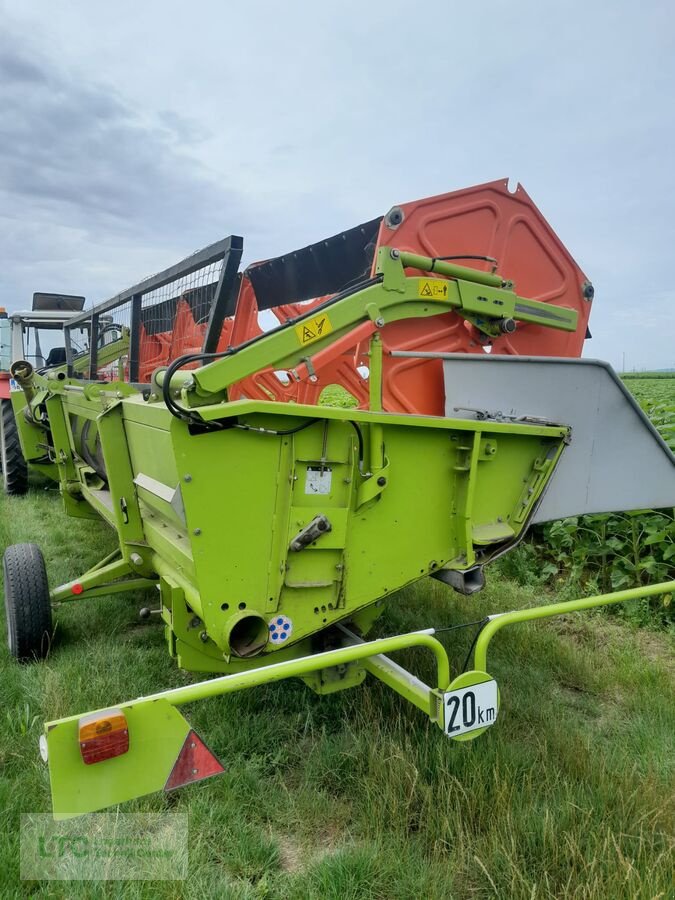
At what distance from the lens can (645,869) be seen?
6.68ft

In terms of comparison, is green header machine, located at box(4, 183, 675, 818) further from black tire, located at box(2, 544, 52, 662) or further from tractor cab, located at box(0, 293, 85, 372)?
tractor cab, located at box(0, 293, 85, 372)

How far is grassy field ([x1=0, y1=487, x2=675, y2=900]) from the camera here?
2.08 metres

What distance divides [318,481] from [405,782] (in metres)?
1.20

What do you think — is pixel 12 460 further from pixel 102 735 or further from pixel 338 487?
pixel 102 735

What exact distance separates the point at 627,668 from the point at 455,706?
1800 millimetres

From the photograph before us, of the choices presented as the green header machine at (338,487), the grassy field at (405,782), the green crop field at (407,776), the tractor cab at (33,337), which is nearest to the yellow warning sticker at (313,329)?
the green header machine at (338,487)

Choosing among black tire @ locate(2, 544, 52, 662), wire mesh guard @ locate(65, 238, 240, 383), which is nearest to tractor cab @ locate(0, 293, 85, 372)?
wire mesh guard @ locate(65, 238, 240, 383)

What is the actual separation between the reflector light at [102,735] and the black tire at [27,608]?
7.33ft

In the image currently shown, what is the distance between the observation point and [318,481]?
2453 mm

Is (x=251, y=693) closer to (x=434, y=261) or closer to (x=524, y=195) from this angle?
(x=434, y=261)

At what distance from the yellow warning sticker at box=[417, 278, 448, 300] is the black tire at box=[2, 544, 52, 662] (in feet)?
8.54

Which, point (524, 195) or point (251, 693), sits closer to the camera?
point (251, 693)

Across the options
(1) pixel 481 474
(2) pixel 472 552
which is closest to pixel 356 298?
(1) pixel 481 474

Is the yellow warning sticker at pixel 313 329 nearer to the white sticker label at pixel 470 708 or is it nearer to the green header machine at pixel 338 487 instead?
the green header machine at pixel 338 487
